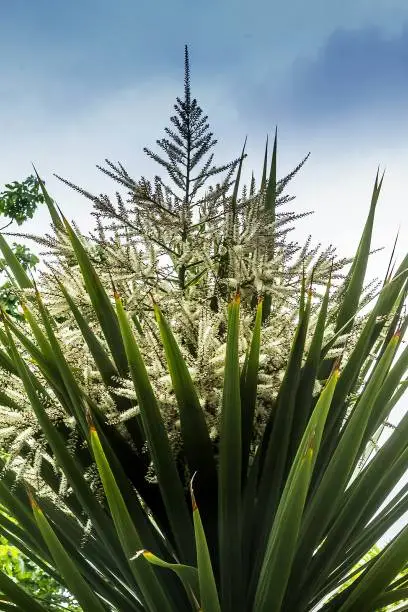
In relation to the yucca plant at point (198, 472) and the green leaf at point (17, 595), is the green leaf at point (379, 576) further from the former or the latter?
the green leaf at point (17, 595)

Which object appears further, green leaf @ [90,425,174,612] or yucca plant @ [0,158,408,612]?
yucca plant @ [0,158,408,612]

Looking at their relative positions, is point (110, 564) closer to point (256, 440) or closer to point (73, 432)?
point (73, 432)

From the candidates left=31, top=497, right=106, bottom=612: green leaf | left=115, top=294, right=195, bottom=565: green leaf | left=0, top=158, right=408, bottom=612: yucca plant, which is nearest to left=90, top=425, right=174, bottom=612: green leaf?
left=0, top=158, right=408, bottom=612: yucca plant

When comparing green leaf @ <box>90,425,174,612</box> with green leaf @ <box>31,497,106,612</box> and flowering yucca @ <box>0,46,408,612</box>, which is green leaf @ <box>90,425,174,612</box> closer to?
flowering yucca @ <box>0,46,408,612</box>

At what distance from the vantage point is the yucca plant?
169 centimetres

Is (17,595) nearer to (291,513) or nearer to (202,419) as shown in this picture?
(202,419)

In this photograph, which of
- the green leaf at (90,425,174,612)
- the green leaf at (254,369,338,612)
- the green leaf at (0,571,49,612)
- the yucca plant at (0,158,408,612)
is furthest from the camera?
the green leaf at (0,571,49,612)

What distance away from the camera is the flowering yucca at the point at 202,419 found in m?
1.69

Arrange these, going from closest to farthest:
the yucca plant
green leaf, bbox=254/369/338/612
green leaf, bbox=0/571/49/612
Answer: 1. green leaf, bbox=254/369/338/612
2. the yucca plant
3. green leaf, bbox=0/571/49/612

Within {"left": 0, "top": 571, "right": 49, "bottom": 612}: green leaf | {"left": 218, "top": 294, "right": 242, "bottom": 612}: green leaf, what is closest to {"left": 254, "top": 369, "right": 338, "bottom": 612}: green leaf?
{"left": 218, "top": 294, "right": 242, "bottom": 612}: green leaf

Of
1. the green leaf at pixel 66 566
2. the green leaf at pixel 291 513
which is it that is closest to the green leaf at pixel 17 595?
the green leaf at pixel 66 566

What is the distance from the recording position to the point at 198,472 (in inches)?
75.5

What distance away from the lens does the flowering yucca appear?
169cm

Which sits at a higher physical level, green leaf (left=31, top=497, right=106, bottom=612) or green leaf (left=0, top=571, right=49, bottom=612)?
green leaf (left=31, top=497, right=106, bottom=612)
